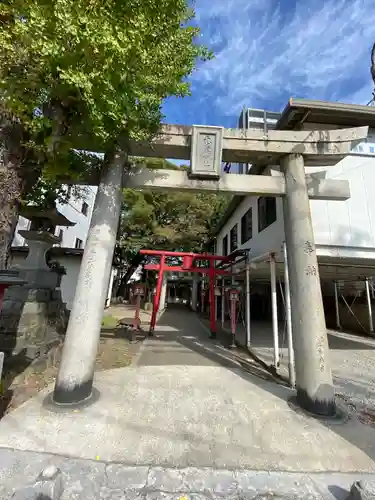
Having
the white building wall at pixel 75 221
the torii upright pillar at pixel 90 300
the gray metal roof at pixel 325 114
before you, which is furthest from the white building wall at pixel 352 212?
the white building wall at pixel 75 221

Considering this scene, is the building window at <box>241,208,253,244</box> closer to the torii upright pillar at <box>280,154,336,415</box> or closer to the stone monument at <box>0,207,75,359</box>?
the torii upright pillar at <box>280,154,336,415</box>

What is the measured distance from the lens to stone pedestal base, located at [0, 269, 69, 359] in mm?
6242

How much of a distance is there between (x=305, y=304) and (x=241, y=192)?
2402mm

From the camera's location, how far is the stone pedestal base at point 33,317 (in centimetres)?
624

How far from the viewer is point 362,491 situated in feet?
7.05

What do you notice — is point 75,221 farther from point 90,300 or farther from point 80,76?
point 80,76

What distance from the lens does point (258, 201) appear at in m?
9.50

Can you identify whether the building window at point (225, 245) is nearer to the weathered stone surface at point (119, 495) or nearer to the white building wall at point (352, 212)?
the white building wall at point (352, 212)

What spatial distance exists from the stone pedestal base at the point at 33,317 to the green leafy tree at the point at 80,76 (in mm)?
3058

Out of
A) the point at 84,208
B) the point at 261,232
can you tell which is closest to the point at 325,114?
the point at 261,232

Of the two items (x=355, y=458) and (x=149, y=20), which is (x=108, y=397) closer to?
(x=355, y=458)

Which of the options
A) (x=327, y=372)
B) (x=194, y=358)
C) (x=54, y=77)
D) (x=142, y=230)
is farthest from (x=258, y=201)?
(x=142, y=230)

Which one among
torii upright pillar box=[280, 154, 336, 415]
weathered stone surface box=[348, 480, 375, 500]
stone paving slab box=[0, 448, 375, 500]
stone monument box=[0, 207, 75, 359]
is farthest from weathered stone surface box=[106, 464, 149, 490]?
stone monument box=[0, 207, 75, 359]

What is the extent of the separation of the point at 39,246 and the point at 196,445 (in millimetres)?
6806
